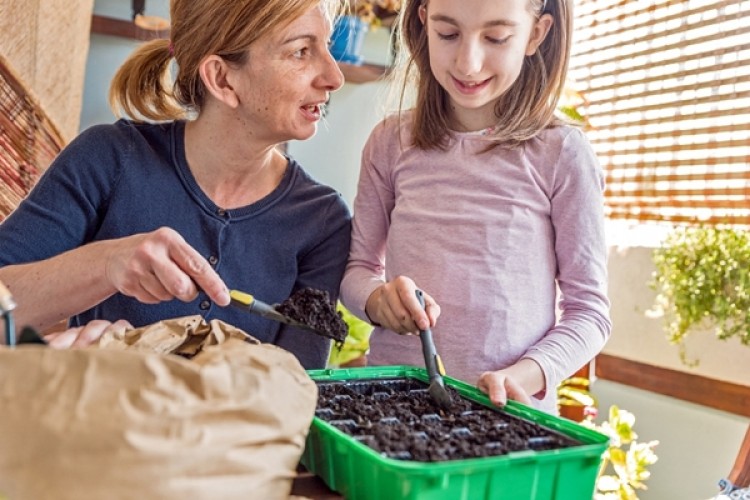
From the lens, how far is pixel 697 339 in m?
2.26

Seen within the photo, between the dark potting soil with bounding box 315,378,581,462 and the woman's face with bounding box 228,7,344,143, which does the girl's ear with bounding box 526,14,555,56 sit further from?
the dark potting soil with bounding box 315,378,581,462

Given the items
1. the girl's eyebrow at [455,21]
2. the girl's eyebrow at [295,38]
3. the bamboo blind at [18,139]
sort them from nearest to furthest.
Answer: the girl's eyebrow at [455,21] → the girl's eyebrow at [295,38] → the bamboo blind at [18,139]

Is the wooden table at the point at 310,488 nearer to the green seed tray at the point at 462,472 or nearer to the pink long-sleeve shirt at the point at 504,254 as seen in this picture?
the green seed tray at the point at 462,472

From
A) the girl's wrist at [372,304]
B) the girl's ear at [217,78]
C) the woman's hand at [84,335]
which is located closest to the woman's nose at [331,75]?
the girl's ear at [217,78]

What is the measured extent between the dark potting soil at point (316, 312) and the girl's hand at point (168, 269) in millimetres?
127

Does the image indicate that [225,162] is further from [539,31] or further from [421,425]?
[421,425]

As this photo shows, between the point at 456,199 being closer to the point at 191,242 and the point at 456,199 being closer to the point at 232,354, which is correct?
the point at 191,242

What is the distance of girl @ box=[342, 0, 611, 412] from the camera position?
1231 mm

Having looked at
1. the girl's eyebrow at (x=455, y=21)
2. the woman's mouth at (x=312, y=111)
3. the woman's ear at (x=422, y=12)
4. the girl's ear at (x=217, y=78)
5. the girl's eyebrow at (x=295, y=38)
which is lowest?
the woman's mouth at (x=312, y=111)

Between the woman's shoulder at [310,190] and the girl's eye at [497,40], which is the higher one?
the girl's eye at [497,40]

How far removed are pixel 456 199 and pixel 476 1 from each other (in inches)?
13.2

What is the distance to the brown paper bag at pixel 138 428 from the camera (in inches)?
23.9

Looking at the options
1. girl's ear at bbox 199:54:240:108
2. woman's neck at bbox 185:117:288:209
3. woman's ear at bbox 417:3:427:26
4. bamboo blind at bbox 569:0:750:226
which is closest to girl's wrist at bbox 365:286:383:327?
woman's neck at bbox 185:117:288:209

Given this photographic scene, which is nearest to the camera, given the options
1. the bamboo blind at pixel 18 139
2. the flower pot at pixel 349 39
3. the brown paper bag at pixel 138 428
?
the brown paper bag at pixel 138 428
